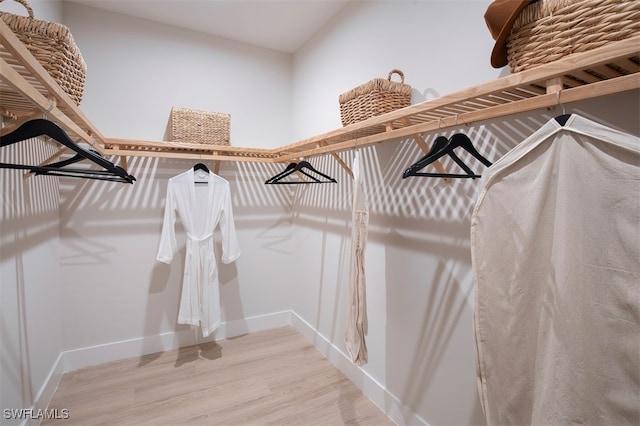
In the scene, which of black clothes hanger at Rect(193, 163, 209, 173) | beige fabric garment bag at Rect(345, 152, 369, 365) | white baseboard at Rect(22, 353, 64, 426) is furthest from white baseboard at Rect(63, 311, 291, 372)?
beige fabric garment bag at Rect(345, 152, 369, 365)

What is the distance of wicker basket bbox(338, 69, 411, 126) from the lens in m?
1.52

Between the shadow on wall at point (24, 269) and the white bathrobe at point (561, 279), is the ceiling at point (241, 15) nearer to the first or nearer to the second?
the shadow on wall at point (24, 269)

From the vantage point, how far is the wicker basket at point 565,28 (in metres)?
0.72

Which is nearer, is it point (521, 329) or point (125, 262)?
point (521, 329)

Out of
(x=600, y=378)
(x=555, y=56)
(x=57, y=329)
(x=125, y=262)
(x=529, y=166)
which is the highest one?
(x=555, y=56)

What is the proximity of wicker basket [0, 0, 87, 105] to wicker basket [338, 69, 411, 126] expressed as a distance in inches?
46.5

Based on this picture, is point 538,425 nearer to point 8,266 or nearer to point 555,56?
point 555,56

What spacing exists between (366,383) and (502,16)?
2.04 metres

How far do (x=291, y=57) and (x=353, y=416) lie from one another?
3.03 metres

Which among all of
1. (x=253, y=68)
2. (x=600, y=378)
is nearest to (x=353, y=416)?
(x=600, y=378)

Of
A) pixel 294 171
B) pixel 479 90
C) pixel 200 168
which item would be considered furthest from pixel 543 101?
pixel 200 168

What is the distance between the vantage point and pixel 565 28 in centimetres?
81

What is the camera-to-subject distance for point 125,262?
97.8 inches

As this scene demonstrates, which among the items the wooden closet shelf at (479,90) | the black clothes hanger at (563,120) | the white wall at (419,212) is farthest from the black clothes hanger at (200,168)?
the black clothes hanger at (563,120)
